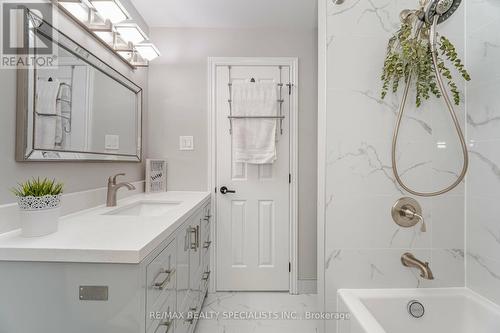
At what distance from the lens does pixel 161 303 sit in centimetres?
91

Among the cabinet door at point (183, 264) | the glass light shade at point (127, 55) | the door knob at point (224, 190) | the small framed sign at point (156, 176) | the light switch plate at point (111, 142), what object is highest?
the glass light shade at point (127, 55)

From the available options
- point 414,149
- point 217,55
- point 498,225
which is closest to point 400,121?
point 414,149

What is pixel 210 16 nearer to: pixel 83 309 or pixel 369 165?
pixel 369 165

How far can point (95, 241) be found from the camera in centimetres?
81

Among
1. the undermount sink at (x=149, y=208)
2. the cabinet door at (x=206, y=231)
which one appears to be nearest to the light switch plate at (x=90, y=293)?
the undermount sink at (x=149, y=208)

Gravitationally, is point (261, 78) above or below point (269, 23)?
below

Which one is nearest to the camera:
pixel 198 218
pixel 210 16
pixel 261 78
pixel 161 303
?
pixel 161 303

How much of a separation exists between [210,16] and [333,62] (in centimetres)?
127

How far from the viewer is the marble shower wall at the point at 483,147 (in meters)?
1.11

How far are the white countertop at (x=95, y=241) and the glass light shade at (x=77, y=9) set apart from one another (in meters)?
1.05

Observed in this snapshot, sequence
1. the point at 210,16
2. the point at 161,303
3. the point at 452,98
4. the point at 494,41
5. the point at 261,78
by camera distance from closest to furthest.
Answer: the point at 161,303 < the point at 494,41 < the point at 452,98 < the point at 210,16 < the point at 261,78

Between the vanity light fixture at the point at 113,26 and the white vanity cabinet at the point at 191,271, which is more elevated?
the vanity light fixture at the point at 113,26

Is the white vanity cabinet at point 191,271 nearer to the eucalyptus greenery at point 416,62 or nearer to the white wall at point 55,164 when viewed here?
the white wall at point 55,164

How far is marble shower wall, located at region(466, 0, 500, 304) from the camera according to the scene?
1106 mm
